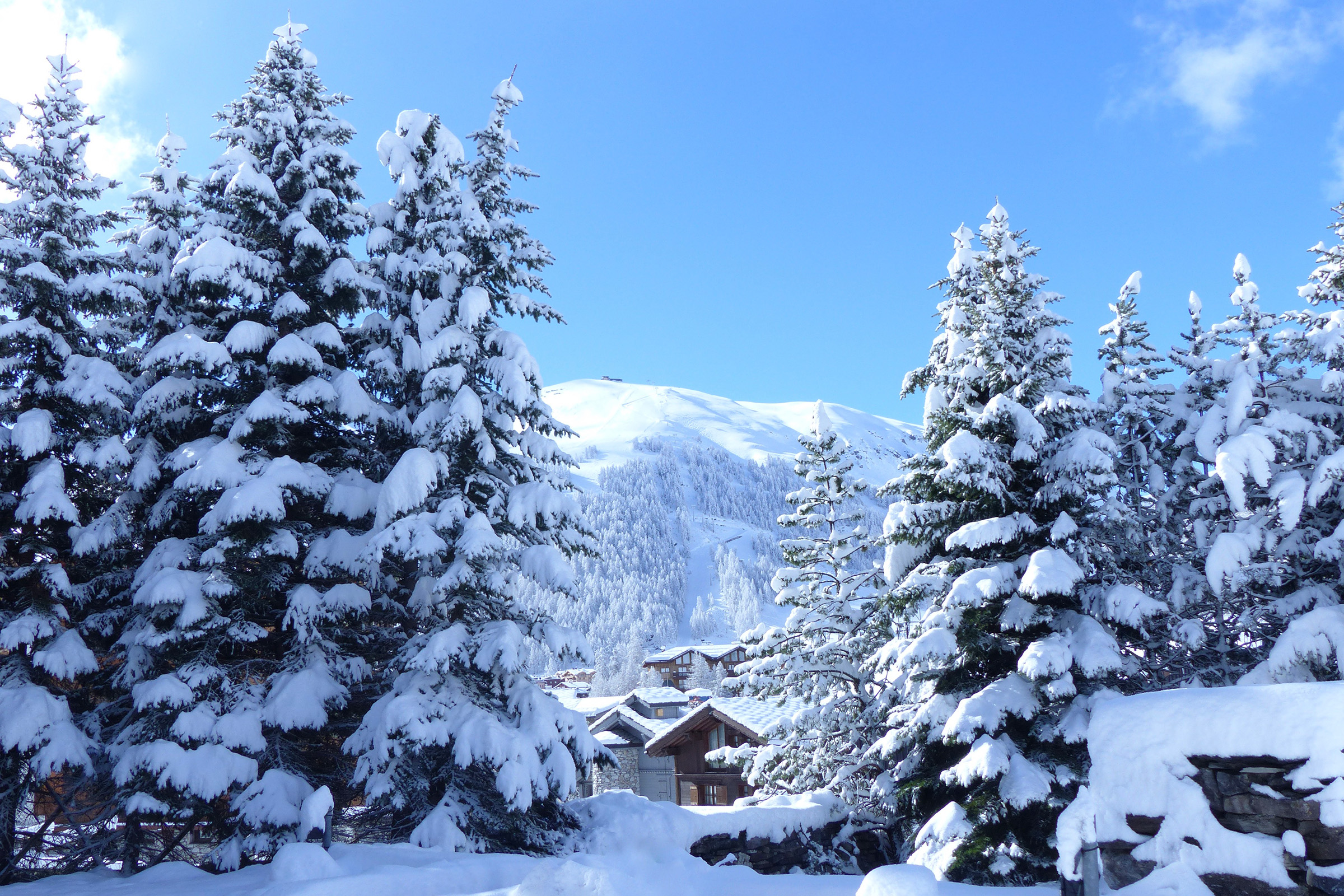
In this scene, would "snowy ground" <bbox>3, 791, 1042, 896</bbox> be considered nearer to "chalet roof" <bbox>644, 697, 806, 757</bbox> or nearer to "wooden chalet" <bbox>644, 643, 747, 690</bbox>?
"chalet roof" <bbox>644, 697, 806, 757</bbox>

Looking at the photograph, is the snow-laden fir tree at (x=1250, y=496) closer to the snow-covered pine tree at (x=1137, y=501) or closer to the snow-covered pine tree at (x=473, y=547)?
the snow-covered pine tree at (x=1137, y=501)

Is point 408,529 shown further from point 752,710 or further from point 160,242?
point 752,710

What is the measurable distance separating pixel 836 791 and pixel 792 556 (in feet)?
18.2

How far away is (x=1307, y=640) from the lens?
11.5m

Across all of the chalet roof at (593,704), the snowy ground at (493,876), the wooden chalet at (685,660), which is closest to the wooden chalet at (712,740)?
the chalet roof at (593,704)

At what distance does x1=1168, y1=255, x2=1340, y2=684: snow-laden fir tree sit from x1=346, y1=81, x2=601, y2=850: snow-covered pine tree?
35.0 feet

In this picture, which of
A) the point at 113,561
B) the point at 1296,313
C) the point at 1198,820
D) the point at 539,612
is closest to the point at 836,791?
the point at 539,612

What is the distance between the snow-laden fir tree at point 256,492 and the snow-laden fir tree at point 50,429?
835 mm

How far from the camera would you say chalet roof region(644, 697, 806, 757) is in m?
31.8

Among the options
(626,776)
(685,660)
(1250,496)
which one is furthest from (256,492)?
(685,660)

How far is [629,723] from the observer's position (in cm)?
4256

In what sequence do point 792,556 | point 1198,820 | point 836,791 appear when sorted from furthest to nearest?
point 792,556 < point 836,791 < point 1198,820

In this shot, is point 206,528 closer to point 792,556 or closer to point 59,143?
point 59,143

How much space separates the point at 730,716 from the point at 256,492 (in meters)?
24.4
